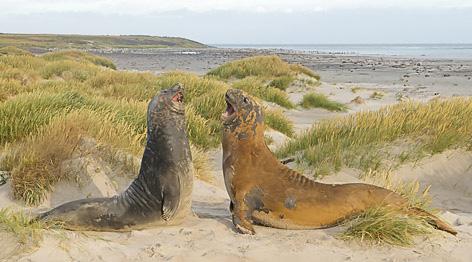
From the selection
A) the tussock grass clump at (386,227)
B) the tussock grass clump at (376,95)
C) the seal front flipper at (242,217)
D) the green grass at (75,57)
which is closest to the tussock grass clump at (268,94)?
the tussock grass clump at (376,95)

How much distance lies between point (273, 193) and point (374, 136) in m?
3.58

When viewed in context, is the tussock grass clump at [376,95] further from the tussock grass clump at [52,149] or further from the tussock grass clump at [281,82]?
the tussock grass clump at [52,149]

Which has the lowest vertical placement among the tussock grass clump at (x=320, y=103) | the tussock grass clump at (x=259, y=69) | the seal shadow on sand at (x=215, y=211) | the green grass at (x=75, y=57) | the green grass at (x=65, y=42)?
the green grass at (x=65, y=42)

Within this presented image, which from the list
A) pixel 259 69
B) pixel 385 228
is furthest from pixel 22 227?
pixel 259 69

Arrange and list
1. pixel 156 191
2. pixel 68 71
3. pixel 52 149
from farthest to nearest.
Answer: pixel 68 71 → pixel 52 149 → pixel 156 191

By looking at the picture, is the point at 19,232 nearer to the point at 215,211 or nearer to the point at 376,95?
the point at 215,211

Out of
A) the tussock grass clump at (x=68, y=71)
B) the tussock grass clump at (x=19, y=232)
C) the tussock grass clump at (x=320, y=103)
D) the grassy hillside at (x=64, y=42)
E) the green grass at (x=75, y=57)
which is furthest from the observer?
the grassy hillside at (x=64, y=42)

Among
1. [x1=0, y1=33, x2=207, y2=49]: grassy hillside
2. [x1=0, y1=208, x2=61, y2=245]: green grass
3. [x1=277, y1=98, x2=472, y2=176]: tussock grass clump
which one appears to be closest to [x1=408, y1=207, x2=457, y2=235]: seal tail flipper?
[x1=277, y1=98, x2=472, y2=176]: tussock grass clump

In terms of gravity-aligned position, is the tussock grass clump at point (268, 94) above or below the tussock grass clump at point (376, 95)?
above

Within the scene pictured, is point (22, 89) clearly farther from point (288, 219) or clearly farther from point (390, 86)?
point (390, 86)

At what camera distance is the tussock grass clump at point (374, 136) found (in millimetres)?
7797

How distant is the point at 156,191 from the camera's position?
5.09m

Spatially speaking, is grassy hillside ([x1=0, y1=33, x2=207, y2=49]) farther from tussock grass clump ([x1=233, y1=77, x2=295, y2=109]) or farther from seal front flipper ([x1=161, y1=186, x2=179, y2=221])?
seal front flipper ([x1=161, y1=186, x2=179, y2=221])

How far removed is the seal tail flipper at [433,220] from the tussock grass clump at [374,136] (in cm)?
259
